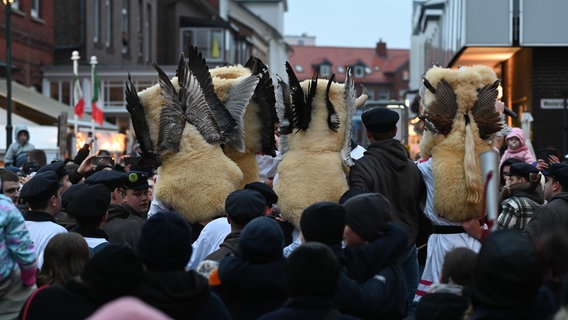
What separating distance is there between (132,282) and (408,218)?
10.8 feet

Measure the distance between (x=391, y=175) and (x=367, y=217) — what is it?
211 centimetres

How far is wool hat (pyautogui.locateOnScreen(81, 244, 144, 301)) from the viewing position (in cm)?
450

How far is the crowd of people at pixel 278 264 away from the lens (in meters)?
4.35

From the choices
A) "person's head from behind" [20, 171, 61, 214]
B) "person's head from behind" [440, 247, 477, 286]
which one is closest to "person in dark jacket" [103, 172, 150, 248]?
"person's head from behind" [20, 171, 61, 214]

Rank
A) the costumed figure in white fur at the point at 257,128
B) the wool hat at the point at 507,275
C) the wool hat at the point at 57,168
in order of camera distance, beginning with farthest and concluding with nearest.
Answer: the wool hat at the point at 57,168, the costumed figure in white fur at the point at 257,128, the wool hat at the point at 507,275

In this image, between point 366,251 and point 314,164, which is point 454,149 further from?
point 366,251

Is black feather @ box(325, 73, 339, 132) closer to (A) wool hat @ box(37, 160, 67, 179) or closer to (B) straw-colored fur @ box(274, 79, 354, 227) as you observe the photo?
(B) straw-colored fur @ box(274, 79, 354, 227)

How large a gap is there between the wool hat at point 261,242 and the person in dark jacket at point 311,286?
531mm

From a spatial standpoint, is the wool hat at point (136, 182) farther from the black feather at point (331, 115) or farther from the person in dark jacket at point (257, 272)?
the person in dark jacket at point (257, 272)

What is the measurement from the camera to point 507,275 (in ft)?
13.8

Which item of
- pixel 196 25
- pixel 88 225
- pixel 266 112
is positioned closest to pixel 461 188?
pixel 266 112

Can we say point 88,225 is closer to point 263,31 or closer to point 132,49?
point 132,49

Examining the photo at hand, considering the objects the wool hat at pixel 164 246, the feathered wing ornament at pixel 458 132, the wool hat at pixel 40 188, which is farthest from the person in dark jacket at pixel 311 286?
the feathered wing ornament at pixel 458 132

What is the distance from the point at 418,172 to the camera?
7.57 m
